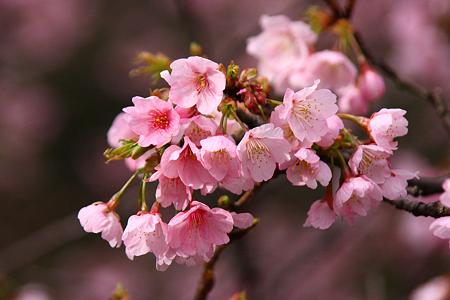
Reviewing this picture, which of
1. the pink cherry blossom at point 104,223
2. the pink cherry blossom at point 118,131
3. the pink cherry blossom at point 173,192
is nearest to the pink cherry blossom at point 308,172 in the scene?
the pink cherry blossom at point 173,192

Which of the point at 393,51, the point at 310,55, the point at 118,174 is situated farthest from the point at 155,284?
the point at 310,55

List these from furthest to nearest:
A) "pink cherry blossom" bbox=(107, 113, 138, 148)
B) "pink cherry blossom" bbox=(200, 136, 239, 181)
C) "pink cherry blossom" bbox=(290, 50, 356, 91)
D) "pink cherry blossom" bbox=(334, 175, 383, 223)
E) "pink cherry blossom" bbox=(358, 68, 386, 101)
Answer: "pink cherry blossom" bbox=(358, 68, 386, 101) < "pink cherry blossom" bbox=(290, 50, 356, 91) < "pink cherry blossom" bbox=(107, 113, 138, 148) < "pink cherry blossom" bbox=(334, 175, 383, 223) < "pink cherry blossom" bbox=(200, 136, 239, 181)

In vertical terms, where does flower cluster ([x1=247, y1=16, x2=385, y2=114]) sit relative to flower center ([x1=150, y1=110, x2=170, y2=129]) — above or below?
below

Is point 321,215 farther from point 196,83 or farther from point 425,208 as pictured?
point 196,83

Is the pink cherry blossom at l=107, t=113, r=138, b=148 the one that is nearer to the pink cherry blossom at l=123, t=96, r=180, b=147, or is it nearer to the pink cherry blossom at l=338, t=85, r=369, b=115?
the pink cherry blossom at l=123, t=96, r=180, b=147

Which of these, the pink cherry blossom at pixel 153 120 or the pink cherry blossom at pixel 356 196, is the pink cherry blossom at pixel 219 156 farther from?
the pink cherry blossom at pixel 356 196

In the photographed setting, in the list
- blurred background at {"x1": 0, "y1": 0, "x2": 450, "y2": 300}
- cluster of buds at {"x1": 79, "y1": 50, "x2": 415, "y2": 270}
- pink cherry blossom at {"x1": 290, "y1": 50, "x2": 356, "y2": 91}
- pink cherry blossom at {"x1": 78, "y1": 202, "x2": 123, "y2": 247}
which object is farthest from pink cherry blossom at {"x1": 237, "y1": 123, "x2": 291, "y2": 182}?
blurred background at {"x1": 0, "y1": 0, "x2": 450, "y2": 300}

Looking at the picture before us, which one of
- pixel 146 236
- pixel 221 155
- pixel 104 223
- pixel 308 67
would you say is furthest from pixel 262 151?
pixel 308 67
